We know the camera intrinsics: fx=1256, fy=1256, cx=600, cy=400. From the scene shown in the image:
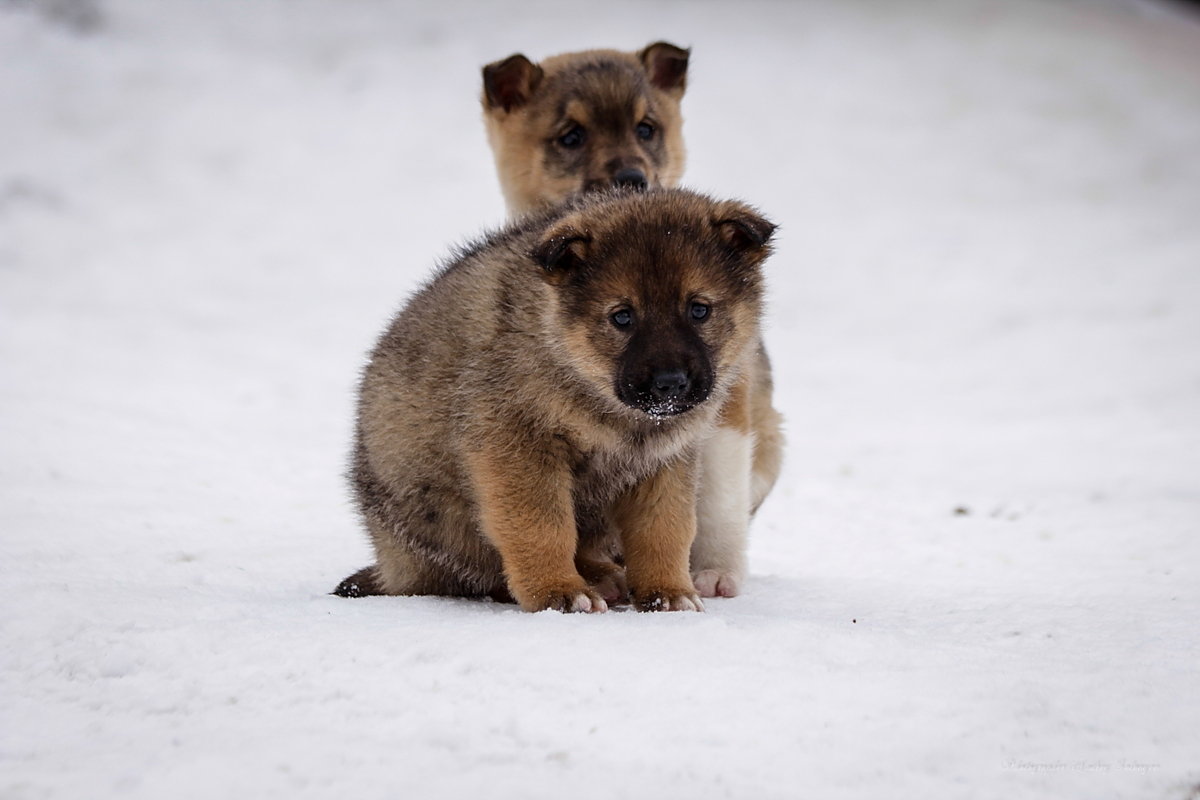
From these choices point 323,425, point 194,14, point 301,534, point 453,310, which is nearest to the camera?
point 453,310

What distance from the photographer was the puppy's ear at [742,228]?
15.5 feet

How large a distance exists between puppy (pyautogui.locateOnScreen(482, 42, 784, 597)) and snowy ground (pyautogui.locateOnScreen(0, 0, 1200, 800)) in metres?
0.41

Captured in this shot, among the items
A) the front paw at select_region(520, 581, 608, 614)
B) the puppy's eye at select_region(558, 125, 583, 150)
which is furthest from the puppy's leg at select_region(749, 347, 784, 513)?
the front paw at select_region(520, 581, 608, 614)

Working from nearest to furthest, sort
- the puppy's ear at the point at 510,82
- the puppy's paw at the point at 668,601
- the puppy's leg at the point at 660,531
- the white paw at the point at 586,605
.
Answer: the white paw at the point at 586,605
the puppy's paw at the point at 668,601
the puppy's leg at the point at 660,531
the puppy's ear at the point at 510,82

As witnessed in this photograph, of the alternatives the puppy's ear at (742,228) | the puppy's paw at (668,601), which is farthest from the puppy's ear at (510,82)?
the puppy's paw at (668,601)

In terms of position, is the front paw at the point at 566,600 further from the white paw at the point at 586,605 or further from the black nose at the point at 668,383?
the black nose at the point at 668,383

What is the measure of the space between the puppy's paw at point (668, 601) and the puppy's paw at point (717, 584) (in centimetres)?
66

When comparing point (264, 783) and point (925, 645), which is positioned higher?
point (925, 645)

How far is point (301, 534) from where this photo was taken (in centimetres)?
633

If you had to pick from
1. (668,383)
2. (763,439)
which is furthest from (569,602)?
(763,439)

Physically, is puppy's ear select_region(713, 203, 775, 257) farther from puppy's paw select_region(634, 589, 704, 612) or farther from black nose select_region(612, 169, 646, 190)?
black nose select_region(612, 169, 646, 190)

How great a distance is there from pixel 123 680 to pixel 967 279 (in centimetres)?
1285

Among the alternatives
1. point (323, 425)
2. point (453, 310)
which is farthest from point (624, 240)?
point (323, 425)

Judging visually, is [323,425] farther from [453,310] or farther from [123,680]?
[123,680]
